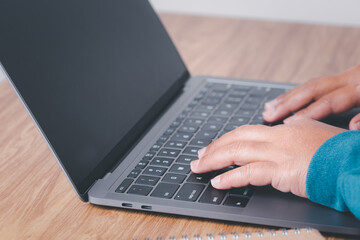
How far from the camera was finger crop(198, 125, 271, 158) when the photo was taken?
748 millimetres

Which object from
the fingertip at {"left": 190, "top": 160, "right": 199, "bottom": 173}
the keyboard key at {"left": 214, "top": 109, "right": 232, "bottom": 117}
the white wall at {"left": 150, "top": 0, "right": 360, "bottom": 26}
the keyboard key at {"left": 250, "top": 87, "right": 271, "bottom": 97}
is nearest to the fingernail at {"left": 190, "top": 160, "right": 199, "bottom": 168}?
the fingertip at {"left": 190, "top": 160, "right": 199, "bottom": 173}

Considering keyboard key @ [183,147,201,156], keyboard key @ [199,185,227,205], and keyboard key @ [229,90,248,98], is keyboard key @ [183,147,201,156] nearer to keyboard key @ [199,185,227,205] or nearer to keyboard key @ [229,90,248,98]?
keyboard key @ [199,185,227,205]

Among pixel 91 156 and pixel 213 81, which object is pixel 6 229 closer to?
pixel 91 156

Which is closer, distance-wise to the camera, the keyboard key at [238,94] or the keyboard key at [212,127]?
the keyboard key at [212,127]

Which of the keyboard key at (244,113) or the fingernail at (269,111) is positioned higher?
the keyboard key at (244,113)

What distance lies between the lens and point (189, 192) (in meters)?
0.71

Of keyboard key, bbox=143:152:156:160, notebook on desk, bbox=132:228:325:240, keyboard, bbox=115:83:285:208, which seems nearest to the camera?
notebook on desk, bbox=132:228:325:240

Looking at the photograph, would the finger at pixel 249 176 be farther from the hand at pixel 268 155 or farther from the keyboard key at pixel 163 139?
the keyboard key at pixel 163 139

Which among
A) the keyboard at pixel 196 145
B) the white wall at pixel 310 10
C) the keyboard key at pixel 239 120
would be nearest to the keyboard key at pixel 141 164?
the keyboard at pixel 196 145

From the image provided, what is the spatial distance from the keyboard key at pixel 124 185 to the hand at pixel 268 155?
9 cm

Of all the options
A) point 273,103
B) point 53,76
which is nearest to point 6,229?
point 53,76

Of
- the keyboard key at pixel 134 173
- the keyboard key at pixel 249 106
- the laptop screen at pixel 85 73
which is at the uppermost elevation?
the laptop screen at pixel 85 73

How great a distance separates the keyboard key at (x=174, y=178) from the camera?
739mm

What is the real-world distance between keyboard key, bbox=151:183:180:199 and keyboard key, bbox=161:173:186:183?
0.5 inches
